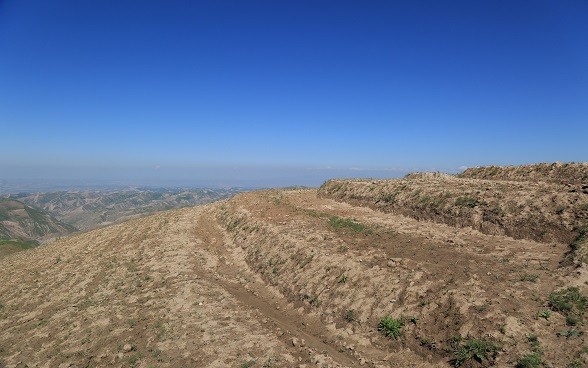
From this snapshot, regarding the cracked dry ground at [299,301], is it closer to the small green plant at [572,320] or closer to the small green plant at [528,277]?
the small green plant at [528,277]

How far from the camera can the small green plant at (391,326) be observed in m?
12.1

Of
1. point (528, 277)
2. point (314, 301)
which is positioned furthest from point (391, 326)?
point (528, 277)

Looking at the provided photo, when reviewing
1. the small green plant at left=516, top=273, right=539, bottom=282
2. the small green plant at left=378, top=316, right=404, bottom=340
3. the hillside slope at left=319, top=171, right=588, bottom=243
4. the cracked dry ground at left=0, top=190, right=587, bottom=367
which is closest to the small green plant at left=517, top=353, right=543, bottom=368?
the cracked dry ground at left=0, top=190, right=587, bottom=367

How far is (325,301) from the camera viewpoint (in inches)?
609

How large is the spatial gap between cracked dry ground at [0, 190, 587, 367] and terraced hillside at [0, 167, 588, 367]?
0.08 metres

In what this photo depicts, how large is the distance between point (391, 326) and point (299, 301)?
579 cm

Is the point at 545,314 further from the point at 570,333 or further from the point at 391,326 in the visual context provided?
the point at 391,326

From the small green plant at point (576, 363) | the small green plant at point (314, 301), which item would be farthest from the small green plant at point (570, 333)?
the small green plant at point (314, 301)

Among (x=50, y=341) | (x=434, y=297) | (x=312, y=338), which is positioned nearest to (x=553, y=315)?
(x=434, y=297)

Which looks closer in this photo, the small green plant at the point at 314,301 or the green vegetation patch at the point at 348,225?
the small green plant at the point at 314,301

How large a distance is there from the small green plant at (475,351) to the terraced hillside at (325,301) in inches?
1.7

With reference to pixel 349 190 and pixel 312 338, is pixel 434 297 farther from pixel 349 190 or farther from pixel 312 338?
pixel 349 190

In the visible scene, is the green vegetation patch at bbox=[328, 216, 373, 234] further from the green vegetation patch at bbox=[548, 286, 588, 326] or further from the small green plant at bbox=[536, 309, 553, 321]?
the small green plant at bbox=[536, 309, 553, 321]

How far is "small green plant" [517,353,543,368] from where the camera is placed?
8805mm
